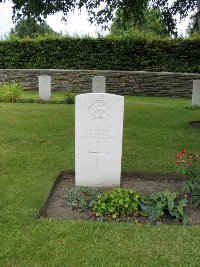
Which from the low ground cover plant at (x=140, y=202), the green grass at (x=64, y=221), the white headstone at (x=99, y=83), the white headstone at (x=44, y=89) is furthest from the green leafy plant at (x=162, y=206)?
the white headstone at (x=44, y=89)

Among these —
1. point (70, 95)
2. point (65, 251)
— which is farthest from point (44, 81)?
point (65, 251)

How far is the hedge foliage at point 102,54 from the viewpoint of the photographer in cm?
1934

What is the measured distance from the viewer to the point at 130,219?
4309mm

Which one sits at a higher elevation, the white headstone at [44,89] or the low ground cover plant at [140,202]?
the white headstone at [44,89]

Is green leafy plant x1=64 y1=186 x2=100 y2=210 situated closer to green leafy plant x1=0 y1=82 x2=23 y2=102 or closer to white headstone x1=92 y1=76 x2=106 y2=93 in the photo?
white headstone x1=92 y1=76 x2=106 y2=93

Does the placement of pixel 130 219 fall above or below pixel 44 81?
below

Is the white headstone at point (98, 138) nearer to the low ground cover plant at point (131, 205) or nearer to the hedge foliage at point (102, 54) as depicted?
the low ground cover plant at point (131, 205)

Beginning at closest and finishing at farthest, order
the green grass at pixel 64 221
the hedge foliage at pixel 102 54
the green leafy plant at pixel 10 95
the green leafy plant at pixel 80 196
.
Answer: the green grass at pixel 64 221, the green leafy plant at pixel 80 196, the green leafy plant at pixel 10 95, the hedge foliage at pixel 102 54

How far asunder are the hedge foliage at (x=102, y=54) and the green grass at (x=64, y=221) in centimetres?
1062

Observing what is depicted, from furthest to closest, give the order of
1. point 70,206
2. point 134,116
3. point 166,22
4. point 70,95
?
point 70,95 → point 166,22 → point 134,116 → point 70,206

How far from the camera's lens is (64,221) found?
4.12 m

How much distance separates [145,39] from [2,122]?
11804 millimetres

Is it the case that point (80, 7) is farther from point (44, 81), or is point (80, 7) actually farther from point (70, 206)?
point (70, 206)

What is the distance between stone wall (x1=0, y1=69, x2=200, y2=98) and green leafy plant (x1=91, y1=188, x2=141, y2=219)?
47.0ft
